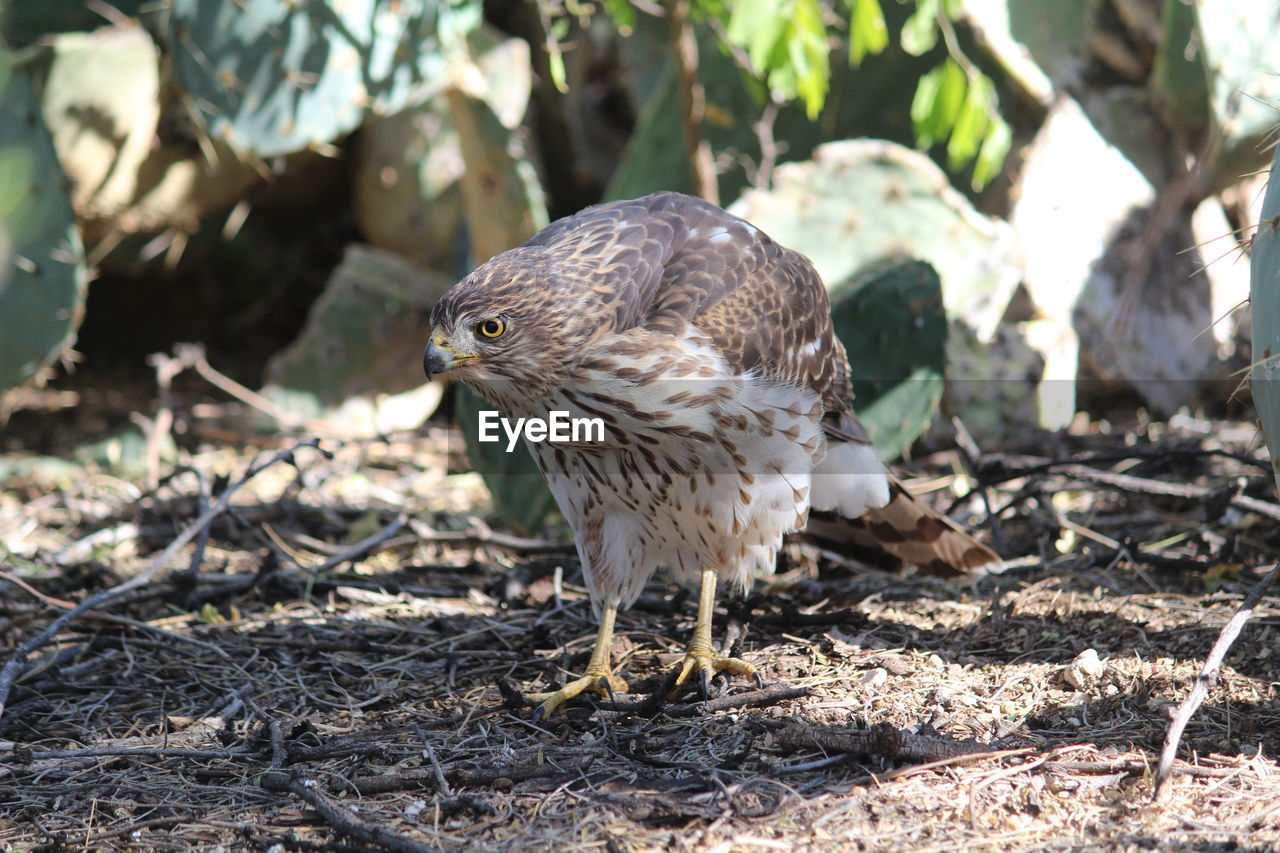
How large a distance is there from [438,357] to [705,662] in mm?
1140

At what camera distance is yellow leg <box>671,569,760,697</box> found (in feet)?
10.7

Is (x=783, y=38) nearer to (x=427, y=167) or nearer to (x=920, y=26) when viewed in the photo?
(x=920, y=26)

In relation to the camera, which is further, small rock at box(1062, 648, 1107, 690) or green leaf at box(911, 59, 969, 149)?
green leaf at box(911, 59, 969, 149)

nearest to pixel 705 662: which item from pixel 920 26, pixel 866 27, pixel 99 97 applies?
pixel 866 27

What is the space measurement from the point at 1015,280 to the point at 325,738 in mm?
3755

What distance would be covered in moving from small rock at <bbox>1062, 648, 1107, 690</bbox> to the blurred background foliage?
55.7 inches

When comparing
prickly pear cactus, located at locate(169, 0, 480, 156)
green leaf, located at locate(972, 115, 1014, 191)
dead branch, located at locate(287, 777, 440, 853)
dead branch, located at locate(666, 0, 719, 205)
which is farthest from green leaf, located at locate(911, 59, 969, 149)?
dead branch, located at locate(287, 777, 440, 853)

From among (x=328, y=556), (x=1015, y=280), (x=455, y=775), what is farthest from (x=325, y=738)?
(x=1015, y=280)

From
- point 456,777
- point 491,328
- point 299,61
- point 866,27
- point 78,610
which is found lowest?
point 78,610

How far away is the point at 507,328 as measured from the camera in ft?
9.84

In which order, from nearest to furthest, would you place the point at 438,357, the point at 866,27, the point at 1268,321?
the point at 1268,321, the point at 438,357, the point at 866,27

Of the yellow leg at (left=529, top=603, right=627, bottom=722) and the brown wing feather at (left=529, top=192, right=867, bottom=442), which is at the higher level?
the brown wing feather at (left=529, top=192, right=867, bottom=442)

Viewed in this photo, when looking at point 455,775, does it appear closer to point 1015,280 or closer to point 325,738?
point 325,738

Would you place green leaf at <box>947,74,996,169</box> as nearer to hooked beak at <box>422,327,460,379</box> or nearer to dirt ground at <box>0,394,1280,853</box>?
dirt ground at <box>0,394,1280,853</box>
